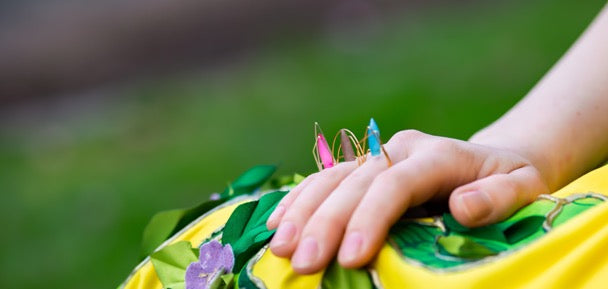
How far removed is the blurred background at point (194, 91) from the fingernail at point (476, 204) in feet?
5.66

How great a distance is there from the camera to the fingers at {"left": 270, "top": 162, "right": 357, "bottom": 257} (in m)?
0.68

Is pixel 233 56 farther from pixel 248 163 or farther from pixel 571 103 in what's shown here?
pixel 571 103

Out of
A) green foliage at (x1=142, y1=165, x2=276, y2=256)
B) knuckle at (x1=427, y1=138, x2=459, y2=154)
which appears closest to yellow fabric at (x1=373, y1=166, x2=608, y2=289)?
knuckle at (x1=427, y1=138, x2=459, y2=154)

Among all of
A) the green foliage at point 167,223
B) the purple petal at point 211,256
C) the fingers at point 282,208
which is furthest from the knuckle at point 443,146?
the green foliage at point 167,223

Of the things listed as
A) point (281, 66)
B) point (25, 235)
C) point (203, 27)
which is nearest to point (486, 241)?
point (25, 235)

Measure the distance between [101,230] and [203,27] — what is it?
7.98 ft

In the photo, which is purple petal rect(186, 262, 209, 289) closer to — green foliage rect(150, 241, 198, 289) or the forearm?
green foliage rect(150, 241, 198, 289)

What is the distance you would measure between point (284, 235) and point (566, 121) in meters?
0.46

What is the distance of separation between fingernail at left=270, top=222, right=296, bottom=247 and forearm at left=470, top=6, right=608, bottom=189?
0.31 m

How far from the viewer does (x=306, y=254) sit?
2.16ft

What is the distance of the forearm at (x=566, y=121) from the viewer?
943mm

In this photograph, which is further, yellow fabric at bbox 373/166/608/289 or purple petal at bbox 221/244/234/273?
purple petal at bbox 221/244/234/273

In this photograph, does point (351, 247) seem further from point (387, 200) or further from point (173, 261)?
point (173, 261)

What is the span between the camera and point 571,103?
1.02 metres
